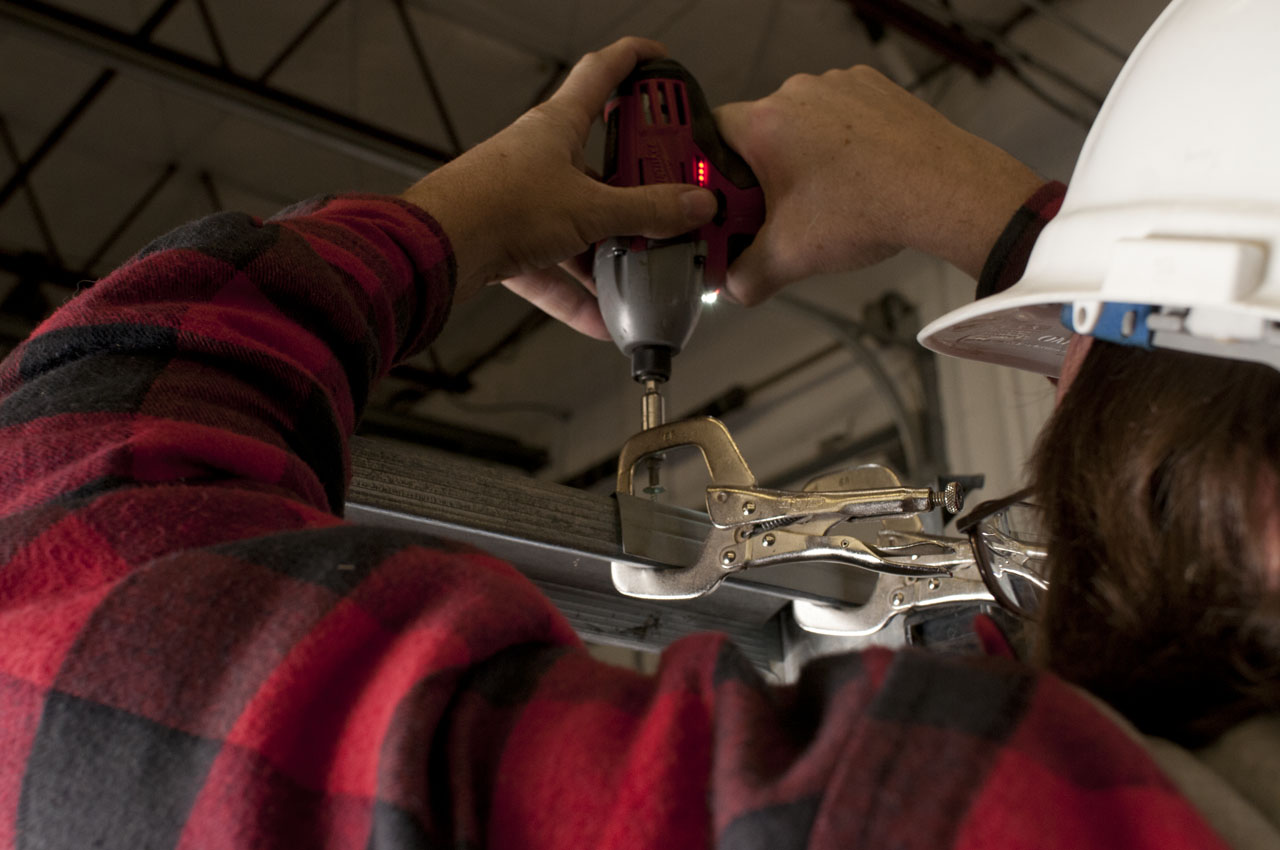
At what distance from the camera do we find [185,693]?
40 centimetres

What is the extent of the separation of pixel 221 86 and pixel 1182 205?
8.89 feet

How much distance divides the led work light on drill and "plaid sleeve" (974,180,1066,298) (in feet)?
1.02

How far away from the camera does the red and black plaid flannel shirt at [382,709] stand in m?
0.31

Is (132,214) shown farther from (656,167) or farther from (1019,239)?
(1019,239)

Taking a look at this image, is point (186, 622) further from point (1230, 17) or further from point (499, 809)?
point (1230, 17)

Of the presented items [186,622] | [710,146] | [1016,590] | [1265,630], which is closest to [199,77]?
[710,146]

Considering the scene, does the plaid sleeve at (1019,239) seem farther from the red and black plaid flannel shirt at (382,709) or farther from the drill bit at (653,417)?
the red and black plaid flannel shirt at (382,709)

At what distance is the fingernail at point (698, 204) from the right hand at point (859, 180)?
8 centimetres

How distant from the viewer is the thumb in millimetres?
1083

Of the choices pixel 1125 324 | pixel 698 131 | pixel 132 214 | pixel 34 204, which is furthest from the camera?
pixel 132 214

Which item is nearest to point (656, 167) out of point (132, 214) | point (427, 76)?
point (427, 76)

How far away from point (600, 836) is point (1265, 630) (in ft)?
0.87

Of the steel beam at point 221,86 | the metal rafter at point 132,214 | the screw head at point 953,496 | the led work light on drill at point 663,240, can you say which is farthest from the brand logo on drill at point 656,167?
the metal rafter at point 132,214

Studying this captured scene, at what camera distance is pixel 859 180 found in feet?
3.67
